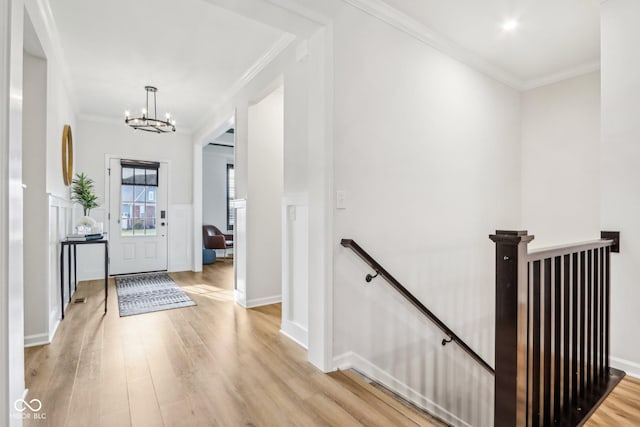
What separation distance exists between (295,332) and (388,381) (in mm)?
834

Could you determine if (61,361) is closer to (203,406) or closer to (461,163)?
(203,406)

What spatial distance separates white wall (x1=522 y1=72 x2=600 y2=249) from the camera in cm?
354

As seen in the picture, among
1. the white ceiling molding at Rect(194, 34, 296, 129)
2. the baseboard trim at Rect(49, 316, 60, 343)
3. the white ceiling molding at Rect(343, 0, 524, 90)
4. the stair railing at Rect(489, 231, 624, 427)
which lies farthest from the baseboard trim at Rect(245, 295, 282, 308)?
the white ceiling molding at Rect(343, 0, 524, 90)

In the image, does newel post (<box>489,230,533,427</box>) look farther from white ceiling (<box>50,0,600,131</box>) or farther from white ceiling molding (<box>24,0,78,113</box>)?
white ceiling molding (<box>24,0,78,113</box>)

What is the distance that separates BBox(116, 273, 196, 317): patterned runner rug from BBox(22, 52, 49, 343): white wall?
0.89m

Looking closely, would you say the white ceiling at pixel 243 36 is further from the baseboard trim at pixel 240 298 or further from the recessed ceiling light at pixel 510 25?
the baseboard trim at pixel 240 298

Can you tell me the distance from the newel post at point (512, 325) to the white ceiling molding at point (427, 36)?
6.47ft

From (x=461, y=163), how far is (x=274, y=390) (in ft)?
8.50

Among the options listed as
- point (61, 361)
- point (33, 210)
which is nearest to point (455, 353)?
point (61, 361)

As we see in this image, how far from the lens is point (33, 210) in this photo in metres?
2.59

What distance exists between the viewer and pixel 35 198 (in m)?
2.60

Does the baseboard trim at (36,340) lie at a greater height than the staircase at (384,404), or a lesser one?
greater

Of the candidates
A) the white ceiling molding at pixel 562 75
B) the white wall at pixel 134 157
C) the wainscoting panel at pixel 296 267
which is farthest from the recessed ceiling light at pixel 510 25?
the white wall at pixel 134 157

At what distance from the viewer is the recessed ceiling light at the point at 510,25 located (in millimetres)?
2755
